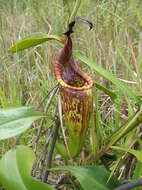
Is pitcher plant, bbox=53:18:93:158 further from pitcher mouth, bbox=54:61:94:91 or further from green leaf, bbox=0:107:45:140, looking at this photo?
green leaf, bbox=0:107:45:140

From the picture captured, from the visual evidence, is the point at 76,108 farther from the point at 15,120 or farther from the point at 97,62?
the point at 97,62

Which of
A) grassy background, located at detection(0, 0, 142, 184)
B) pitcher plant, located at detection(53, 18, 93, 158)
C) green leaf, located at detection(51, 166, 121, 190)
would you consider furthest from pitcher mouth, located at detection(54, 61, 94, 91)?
green leaf, located at detection(51, 166, 121, 190)

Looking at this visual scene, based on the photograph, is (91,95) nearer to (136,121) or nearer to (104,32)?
(136,121)

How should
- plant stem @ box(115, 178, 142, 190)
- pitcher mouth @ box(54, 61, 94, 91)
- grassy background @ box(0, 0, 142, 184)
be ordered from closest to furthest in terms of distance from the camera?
plant stem @ box(115, 178, 142, 190) < pitcher mouth @ box(54, 61, 94, 91) < grassy background @ box(0, 0, 142, 184)

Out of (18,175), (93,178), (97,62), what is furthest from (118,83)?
(97,62)

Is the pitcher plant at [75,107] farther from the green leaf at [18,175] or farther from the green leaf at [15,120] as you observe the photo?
the green leaf at [18,175]

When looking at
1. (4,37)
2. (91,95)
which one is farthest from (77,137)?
(4,37)

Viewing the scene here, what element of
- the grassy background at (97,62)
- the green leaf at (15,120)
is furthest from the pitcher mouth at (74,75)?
the green leaf at (15,120)
